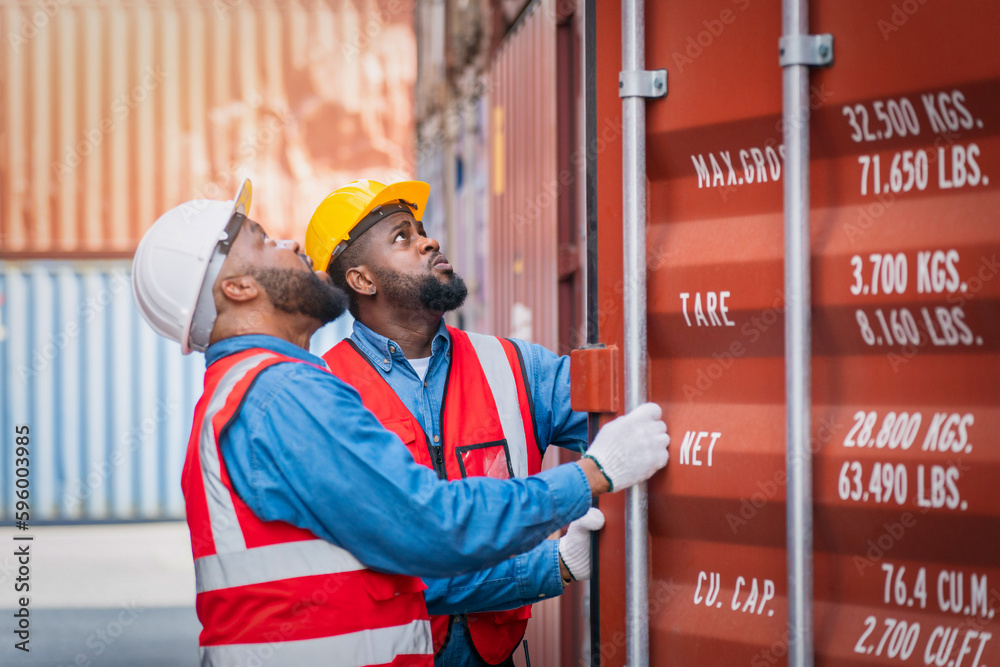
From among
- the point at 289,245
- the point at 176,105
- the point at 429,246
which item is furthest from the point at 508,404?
the point at 176,105

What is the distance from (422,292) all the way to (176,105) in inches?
313

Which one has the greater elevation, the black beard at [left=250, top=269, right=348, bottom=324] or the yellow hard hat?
the yellow hard hat

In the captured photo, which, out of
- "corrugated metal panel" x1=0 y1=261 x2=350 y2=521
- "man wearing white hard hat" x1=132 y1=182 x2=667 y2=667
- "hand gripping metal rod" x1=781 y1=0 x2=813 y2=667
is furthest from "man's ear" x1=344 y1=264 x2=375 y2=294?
"corrugated metal panel" x1=0 y1=261 x2=350 y2=521

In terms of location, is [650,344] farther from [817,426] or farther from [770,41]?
[770,41]

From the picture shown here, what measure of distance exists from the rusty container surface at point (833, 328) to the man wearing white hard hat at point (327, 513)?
214mm

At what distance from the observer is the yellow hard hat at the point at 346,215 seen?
10.2ft

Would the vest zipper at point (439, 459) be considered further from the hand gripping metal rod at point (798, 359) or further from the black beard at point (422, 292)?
the hand gripping metal rod at point (798, 359)

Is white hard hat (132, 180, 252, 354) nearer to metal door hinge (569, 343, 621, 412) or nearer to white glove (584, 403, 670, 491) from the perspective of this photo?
metal door hinge (569, 343, 621, 412)


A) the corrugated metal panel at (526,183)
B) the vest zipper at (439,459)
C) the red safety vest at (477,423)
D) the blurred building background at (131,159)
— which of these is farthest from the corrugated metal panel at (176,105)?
the vest zipper at (439,459)

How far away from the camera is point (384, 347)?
2.85 meters

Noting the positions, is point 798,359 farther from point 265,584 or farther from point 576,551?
point 265,584

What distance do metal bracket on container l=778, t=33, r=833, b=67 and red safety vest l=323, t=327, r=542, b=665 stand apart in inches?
55.5

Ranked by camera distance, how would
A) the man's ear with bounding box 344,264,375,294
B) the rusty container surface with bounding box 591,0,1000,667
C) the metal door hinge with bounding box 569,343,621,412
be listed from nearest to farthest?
the rusty container surface with bounding box 591,0,1000,667 < the metal door hinge with bounding box 569,343,621,412 < the man's ear with bounding box 344,264,375,294

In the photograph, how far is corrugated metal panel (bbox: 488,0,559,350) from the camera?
4.24m
